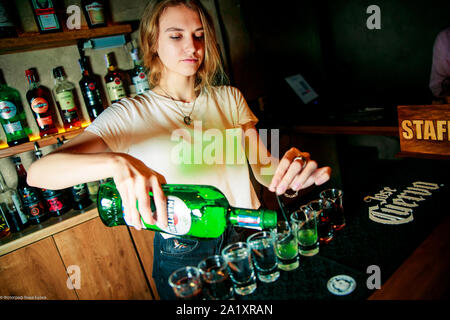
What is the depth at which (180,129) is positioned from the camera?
1269 mm

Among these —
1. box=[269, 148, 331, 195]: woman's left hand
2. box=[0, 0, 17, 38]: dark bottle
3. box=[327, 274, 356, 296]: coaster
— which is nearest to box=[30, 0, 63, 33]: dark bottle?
box=[0, 0, 17, 38]: dark bottle

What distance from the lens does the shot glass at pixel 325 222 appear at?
0.95 meters

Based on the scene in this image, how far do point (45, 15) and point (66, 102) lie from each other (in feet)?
1.72

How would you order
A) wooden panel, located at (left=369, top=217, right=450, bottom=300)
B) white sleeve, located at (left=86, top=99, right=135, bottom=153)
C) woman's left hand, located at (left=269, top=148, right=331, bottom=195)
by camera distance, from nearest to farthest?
wooden panel, located at (left=369, top=217, right=450, bottom=300) < woman's left hand, located at (left=269, top=148, right=331, bottom=195) < white sleeve, located at (left=86, top=99, right=135, bottom=153)

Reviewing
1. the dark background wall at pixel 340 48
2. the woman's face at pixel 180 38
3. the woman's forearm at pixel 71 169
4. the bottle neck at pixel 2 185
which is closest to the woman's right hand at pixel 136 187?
the woman's forearm at pixel 71 169

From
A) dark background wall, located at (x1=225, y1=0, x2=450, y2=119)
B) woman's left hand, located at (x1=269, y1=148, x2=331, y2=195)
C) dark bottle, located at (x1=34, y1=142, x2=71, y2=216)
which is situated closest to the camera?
woman's left hand, located at (x1=269, y1=148, x2=331, y2=195)

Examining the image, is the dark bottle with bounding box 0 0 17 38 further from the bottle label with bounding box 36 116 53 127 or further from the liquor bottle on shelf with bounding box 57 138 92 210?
the liquor bottle on shelf with bounding box 57 138 92 210

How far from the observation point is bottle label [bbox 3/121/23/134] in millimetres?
1700

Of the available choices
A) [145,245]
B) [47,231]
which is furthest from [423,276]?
[47,231]

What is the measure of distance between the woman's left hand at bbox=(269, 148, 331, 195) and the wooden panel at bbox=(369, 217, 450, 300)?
0.32 metres

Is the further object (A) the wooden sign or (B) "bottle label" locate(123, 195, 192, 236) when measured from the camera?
A: (A) the wooden sign

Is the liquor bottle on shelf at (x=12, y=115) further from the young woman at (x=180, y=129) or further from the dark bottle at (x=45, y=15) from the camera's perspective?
the young woman at (x=180, y=129)

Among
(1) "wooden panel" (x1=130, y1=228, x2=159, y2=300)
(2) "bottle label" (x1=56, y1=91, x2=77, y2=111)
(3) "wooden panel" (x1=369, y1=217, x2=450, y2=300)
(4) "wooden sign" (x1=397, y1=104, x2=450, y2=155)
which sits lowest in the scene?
(1) "wooden panel" (x1=130, y1=228, x2=159, y2=300)

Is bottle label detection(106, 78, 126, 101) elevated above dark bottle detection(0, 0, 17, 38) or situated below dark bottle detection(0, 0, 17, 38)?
below
